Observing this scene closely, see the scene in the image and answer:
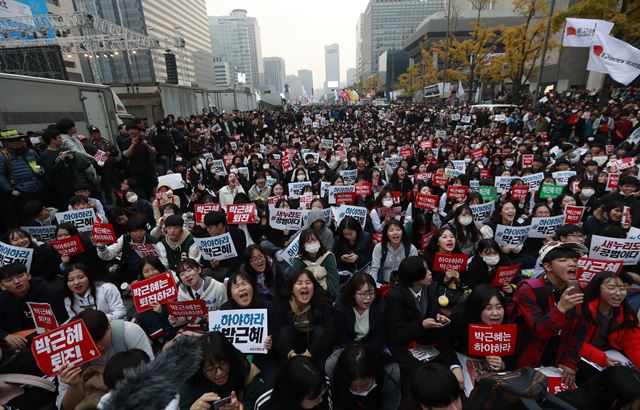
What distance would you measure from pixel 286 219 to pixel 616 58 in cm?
1063

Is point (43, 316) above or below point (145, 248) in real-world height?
below

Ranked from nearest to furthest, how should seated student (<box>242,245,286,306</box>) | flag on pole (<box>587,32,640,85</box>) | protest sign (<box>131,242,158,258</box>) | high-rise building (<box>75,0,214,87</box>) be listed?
seated student (<box>242,245,286,306</box>), protest sign (<box>131,242,158,258</box>), flag on pole (<box>587,32,640,85</box>), high-rise building (<box>75,0,214,87</box>)

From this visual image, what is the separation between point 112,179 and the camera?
983 cm

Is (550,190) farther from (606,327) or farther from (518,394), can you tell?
(518,394)

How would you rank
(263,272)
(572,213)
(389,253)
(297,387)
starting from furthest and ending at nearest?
(572,213) < (389,253) < (263,272) < (297,387)

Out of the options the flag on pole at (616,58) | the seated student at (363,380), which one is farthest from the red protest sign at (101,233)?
the flag on pole at (616,58)

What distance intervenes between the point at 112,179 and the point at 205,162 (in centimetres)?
304

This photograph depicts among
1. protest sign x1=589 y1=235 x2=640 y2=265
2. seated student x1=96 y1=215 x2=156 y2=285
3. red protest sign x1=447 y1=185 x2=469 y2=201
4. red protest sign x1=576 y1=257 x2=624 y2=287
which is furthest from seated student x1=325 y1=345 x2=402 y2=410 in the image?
red protest sign x1=447 y1=185 x2=469 y2=201

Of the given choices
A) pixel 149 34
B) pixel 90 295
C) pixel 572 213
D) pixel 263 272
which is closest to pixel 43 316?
pixel 90 295

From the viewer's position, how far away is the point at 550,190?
7.43 metres

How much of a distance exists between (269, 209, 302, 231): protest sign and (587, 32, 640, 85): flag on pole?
32.1ft

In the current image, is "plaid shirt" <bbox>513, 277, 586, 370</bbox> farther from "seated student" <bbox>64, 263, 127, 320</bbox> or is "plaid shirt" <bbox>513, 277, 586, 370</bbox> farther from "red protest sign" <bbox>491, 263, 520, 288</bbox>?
"seated student" <bbox>64, 263, 127, 320</bbox>

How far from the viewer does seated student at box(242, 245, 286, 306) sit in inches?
173

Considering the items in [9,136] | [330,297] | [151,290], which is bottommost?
[330,297]
